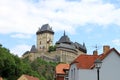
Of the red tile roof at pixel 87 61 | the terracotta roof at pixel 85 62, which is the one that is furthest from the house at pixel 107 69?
the terracotta roof at pixel 85 62

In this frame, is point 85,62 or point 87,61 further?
point 87,61

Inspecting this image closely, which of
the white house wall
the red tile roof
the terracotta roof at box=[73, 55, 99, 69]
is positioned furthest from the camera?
the terracotta roof at box=[73, 55, 99, 69]

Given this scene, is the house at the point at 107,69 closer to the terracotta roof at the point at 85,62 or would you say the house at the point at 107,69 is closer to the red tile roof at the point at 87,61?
the red tile roof at the point at 87,61

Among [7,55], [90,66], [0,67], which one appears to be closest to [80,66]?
[90,66]

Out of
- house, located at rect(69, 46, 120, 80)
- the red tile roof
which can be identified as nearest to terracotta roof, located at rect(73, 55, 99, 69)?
the red tile roof

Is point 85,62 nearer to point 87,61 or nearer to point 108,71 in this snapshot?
point 87,61

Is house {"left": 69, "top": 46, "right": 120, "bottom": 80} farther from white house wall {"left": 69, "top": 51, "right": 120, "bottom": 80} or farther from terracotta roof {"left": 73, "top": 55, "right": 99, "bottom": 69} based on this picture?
terracotta roof {"left": 73, "top": 55, "right": 99, "bottom": 69}

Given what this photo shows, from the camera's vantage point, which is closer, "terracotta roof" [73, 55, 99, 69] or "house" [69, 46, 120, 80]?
"house" [69, 46, 120, 80]

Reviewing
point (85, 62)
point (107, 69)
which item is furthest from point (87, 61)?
point (107, 69)

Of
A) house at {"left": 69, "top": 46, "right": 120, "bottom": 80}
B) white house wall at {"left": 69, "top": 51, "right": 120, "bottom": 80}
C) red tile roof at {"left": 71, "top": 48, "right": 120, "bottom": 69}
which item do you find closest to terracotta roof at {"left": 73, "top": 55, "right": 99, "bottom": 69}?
red tile roof at {"left": 71, "top": 48, "right": 120, "bottom": 69}

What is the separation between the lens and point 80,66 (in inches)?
1570

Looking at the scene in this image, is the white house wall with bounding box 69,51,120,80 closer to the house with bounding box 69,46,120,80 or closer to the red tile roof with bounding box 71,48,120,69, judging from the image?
the house with bounding box 69,46,120,80

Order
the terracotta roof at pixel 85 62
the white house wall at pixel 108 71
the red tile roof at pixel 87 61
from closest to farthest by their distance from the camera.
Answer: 1. the red tile roof at pixel 87 61
2. the white house wall at pixel 108 71
3. the terracotta roof at pixel 85 62

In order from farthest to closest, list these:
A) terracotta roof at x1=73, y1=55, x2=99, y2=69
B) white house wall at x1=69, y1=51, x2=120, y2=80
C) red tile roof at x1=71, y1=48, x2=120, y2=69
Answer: terracotta roof at x1=73, y1=55, x2=99, y2=69
white house wall at x1=69, y1=51, x2=120, y2=80
red tile roof at x1=71, y1=48, x2=120, y2=69
